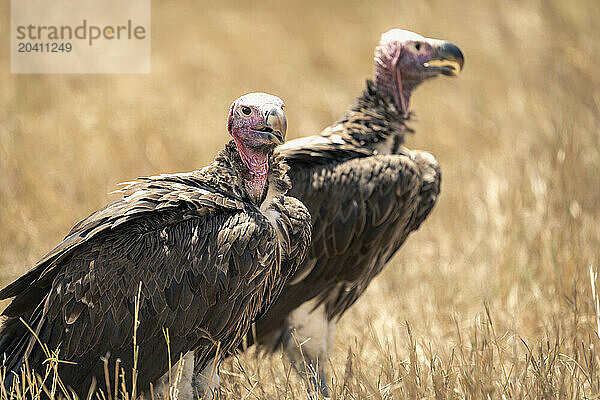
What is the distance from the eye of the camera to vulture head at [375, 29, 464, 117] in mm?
4859

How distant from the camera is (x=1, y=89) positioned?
9.19 m

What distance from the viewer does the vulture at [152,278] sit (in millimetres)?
3371

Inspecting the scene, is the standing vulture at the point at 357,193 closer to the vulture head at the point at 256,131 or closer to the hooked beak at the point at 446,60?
the hooked beak at the point at 446,60

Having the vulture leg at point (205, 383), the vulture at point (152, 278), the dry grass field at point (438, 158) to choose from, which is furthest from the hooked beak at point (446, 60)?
the vulture leg at point (205, 383)

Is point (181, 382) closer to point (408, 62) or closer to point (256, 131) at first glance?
point (256, 131)

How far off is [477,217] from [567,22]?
1793 millimetres

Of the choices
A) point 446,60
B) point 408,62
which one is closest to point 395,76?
point 408,62

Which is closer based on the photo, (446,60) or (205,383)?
(205,383)

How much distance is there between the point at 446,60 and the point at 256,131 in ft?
5.76

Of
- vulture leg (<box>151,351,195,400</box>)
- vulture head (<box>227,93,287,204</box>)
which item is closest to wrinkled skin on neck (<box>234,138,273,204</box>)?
vulture head (<box>227,93,287,204</box>)

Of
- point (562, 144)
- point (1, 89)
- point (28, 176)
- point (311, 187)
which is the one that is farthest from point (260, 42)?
point (311, 187)

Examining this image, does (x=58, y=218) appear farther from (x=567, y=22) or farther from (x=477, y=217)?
(x=567, y=22)

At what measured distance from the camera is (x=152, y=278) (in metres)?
3.39

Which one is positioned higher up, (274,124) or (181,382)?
(274,124)
